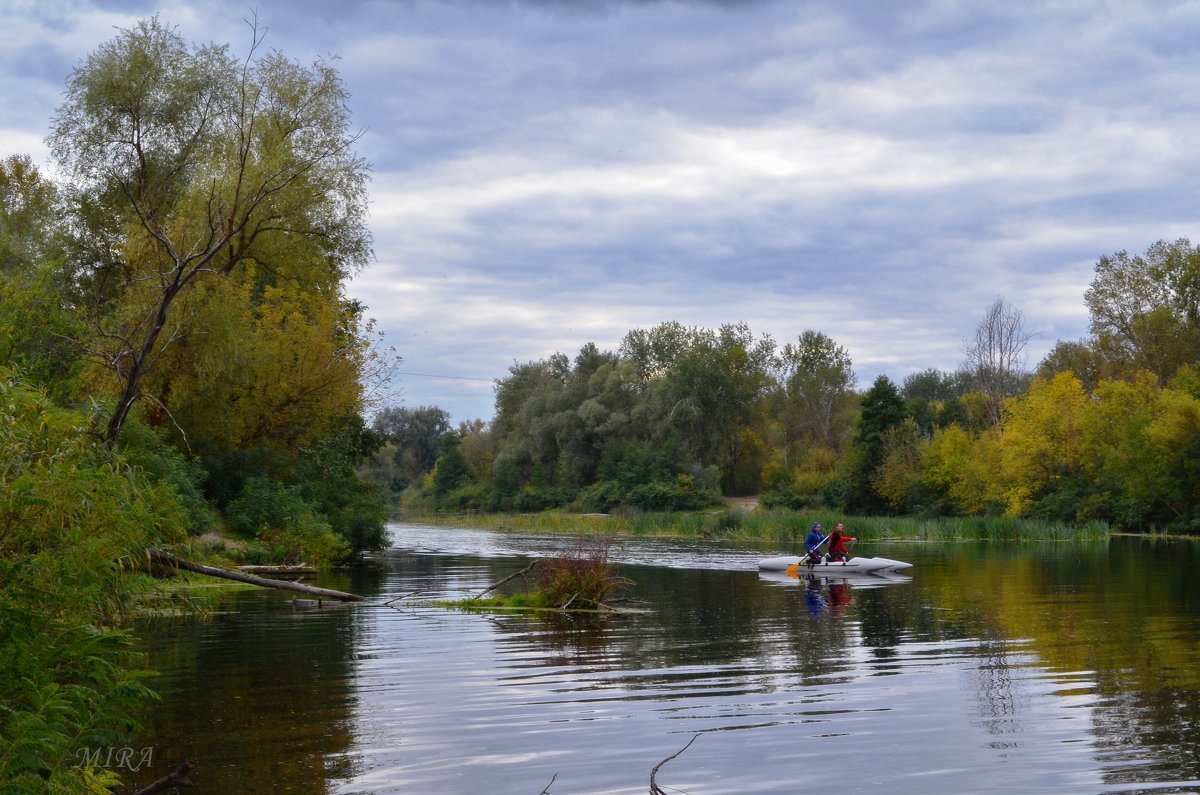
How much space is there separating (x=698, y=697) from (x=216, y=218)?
20.0m

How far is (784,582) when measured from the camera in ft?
90.2

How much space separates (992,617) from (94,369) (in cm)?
1769

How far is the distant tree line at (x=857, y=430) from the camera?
2089 inches

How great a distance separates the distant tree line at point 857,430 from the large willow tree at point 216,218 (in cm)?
2572

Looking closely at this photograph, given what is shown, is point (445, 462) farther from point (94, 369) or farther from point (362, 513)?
point (94, 369)

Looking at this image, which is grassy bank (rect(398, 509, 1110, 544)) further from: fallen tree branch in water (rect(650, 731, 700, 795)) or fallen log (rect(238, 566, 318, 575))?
fallen tree branch in water (rect(650, 731, 700, 795))

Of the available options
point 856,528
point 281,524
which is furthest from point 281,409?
point 856,528

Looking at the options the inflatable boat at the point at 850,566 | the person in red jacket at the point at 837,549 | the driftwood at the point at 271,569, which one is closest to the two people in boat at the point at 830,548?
the person in red jacket at the point at 837,549

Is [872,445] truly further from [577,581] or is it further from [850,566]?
[577,581]

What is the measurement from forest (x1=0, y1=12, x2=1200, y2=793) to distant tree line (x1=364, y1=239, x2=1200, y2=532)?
0.56ft

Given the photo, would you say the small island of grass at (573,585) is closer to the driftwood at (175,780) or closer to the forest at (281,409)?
the forest at (281,409)

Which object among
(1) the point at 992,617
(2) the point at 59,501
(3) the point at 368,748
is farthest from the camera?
(1) the point at 992,617

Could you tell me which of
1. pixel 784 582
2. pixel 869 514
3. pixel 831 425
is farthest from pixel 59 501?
pixel 831 425

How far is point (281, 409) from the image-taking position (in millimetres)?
33438
